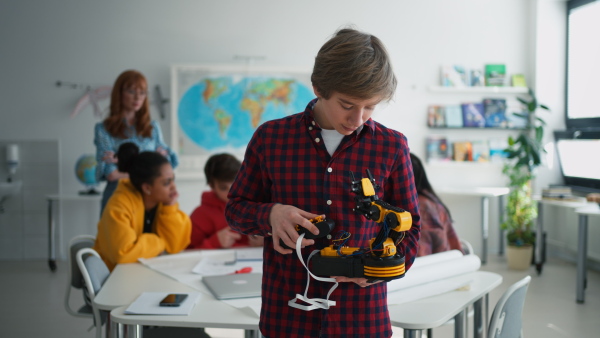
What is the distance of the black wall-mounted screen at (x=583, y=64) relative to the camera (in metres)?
5.49

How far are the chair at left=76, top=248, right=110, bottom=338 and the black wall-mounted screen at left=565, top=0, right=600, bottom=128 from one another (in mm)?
4831

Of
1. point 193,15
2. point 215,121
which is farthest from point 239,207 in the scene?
point 193,15

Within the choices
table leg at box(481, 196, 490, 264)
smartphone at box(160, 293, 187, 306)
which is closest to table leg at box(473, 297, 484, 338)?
smartphone at box(160, 293, 187, 306)

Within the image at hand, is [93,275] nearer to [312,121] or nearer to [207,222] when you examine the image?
[207,222]

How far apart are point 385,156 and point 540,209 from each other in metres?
4.41

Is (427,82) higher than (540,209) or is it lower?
higher

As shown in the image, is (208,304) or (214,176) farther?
(214,176)

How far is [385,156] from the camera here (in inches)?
48.5

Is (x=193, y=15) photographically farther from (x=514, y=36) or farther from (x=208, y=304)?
(x=208, y=304)

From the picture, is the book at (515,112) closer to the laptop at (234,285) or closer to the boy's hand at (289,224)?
the laptop at (234,285)

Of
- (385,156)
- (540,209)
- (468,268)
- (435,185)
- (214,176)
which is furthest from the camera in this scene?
(435,185)

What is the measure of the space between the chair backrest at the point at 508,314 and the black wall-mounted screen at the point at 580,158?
3.86 metres

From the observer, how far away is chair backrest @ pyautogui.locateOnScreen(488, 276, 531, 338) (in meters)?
1.67

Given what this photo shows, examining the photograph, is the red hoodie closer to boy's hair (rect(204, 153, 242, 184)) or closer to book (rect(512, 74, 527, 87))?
boy's hair (rect(204, 153, 242, 184))
